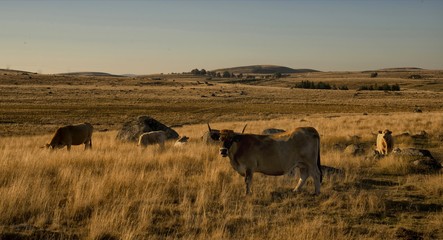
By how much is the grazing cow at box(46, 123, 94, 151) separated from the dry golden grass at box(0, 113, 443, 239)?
4.71 m

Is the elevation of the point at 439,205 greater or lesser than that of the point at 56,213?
lesser

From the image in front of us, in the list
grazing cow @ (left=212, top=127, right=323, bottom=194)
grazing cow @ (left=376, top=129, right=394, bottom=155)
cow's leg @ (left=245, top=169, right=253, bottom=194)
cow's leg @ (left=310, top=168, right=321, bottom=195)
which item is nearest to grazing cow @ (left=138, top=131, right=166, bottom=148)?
grazing cow @ (left=376, top=129, right=394, bottom=155)

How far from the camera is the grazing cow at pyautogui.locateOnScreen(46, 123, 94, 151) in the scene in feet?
56.2

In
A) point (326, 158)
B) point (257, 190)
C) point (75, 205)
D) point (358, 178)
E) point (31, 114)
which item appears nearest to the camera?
point (75, 205)

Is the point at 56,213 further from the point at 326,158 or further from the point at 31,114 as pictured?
the point at 31,114

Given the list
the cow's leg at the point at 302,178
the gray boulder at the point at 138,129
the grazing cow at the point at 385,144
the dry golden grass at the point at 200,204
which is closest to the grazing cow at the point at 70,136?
the gray boulder at the point at 138,129

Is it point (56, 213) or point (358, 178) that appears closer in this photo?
point (56, 213)

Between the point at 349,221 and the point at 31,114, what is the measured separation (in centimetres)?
4126

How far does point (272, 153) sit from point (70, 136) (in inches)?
446

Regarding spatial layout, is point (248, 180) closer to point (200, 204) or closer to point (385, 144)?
point (200, 204)

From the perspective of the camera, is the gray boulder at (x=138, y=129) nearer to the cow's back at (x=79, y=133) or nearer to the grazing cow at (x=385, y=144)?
the cow's back at (x=79, y=133)

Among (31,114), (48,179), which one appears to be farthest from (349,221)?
(31,114)

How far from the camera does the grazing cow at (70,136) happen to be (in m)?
17.1

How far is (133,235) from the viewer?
6.44 meters
